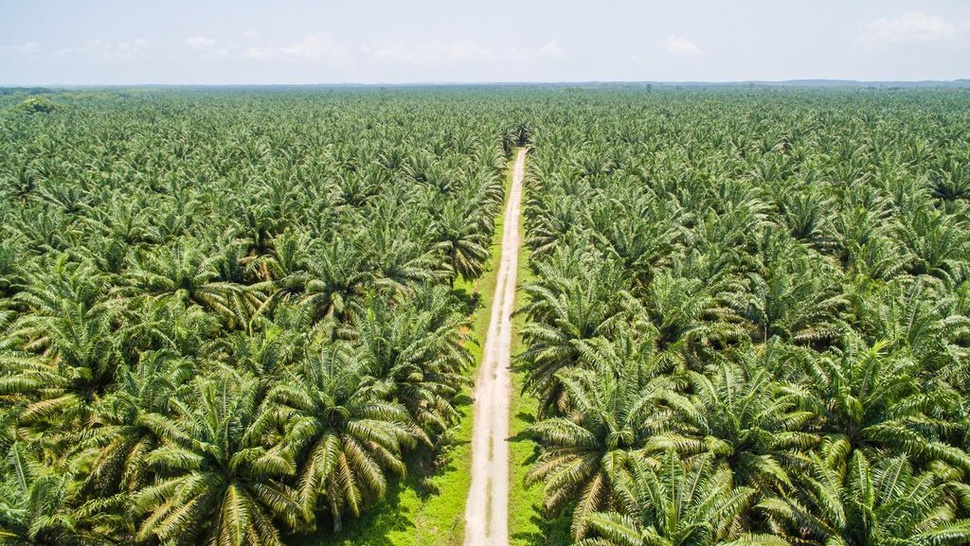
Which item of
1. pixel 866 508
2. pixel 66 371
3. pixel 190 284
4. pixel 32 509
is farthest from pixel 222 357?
pixel 866 508

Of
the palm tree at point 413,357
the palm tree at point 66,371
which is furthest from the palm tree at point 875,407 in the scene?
the palm tree at point 66,371

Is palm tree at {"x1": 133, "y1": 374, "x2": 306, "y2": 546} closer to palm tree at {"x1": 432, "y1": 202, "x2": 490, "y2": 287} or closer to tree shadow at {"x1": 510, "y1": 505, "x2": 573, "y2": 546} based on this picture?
tree shadow at {"x1": 510, "y1": 505, "x2": 573, "y2": 546}

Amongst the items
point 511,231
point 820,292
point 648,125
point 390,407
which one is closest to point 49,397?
point 390,407

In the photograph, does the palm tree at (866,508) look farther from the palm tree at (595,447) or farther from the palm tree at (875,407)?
the palm tree at (595,447)

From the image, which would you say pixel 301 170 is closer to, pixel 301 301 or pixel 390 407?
pixel 301 301

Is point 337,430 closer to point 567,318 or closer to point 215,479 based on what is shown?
point 215,479
